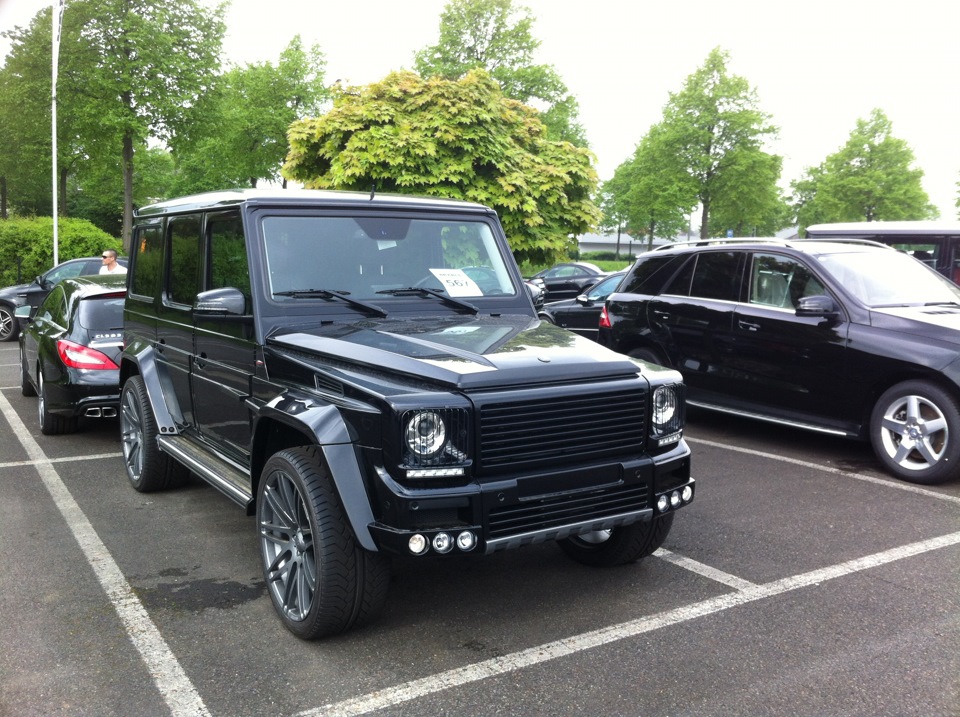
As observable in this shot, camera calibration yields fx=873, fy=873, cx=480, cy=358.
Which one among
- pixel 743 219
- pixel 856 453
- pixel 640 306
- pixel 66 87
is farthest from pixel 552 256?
pixel 743 219

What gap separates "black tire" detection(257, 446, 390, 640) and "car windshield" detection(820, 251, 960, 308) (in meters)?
5.04

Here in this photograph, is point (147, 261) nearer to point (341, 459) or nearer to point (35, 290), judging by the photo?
point (341, 459)

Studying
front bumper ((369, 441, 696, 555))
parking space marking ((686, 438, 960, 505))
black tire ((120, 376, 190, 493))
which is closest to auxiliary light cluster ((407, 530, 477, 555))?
front bumper ((369, 441, 696, 555))

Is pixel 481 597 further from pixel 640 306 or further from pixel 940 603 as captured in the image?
pixel 640 306

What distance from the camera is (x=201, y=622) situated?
3975 mm

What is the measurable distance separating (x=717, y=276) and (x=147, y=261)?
4.95 meters

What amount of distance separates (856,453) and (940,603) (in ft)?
11.5

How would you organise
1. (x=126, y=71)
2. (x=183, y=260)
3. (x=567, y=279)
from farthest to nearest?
(x=126, y=71) → (x=567, y=279) → (x=183, y=260)

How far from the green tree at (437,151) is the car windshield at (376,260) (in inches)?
526

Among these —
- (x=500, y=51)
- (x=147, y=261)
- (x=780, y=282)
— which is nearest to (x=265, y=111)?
(x=500, y=51)

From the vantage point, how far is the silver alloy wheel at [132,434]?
239 inches

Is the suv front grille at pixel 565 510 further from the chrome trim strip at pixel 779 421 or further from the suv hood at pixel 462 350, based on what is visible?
the chrome trim strip at pixel 779 421

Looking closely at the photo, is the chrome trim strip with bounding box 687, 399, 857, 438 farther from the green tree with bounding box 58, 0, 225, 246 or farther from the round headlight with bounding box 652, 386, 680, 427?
the green tree with bounding box 58, 0, 225, 246

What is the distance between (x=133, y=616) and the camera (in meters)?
4.04
